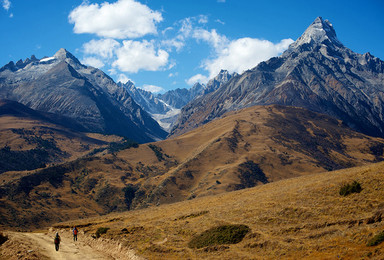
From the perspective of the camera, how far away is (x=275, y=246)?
31.2 metres

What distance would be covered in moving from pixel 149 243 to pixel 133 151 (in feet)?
509

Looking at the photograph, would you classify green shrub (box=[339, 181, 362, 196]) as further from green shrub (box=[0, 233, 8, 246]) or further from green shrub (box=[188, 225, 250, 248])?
green shrub (box=[0, 233, 8, 246])

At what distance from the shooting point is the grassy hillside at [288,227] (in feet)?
94.3

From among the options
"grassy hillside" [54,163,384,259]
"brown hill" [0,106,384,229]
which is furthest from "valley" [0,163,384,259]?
"brown hill" [0,106,384,229]

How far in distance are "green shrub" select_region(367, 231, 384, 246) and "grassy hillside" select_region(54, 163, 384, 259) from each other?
75 millimetres

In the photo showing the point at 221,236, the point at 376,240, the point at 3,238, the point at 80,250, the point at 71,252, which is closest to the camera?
the point at 376,240

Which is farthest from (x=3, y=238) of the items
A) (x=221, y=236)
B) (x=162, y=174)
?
(x=162, y=174)

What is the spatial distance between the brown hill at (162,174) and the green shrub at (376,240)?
89685mm

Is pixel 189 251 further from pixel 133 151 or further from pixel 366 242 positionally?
pixel 133 151

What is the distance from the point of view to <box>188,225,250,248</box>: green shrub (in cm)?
3506

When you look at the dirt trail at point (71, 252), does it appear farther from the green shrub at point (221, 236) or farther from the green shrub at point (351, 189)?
the green shrub at point (351, 189)

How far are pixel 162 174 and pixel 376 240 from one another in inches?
5215

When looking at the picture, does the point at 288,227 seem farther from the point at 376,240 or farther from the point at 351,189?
the point at 351,189

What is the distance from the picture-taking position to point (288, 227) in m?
34.8
